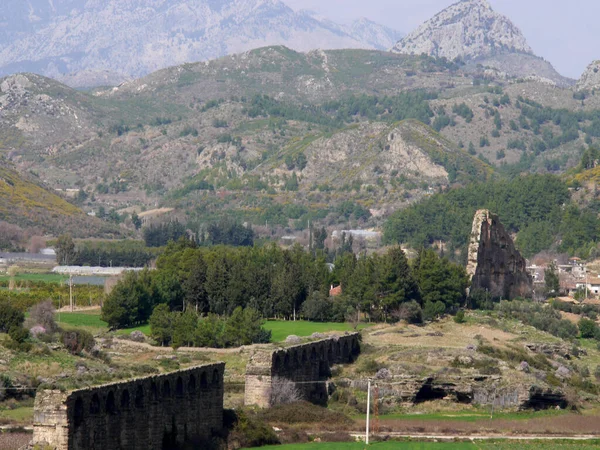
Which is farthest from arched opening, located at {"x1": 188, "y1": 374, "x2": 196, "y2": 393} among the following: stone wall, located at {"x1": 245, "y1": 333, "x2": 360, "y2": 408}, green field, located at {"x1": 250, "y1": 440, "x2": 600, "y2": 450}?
stone wall, located at {"x1": 245, "y1": 333, "x2": 360, "y2": 408}

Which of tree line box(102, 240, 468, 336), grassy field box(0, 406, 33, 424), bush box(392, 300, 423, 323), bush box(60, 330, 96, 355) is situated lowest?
grassy field box(0, 406, 33, 424)

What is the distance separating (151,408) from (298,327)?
1561 inches

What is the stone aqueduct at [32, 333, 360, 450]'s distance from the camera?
143 ft

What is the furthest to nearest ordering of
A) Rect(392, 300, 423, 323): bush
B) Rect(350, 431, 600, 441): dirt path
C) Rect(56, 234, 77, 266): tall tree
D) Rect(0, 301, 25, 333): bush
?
Rect(56, 234, 77, 266): tall tree < Rect(392, 300, 423, 323): bush < Rect(0, 301, 25, 333): bush < Rect(350, 431, 600, 441): dirt path

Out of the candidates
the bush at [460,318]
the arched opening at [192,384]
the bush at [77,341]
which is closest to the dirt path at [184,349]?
the bush at [77,341]

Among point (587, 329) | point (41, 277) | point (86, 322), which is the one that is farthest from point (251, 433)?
point (41, 277)

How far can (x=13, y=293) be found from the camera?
3915 inches

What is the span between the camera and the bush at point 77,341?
7125 cm

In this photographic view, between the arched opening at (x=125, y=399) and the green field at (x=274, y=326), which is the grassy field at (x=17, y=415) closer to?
the arched opening at (x=125, y=399)

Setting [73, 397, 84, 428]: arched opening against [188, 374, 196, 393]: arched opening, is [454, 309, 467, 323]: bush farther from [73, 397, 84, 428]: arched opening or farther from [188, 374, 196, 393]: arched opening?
[73, 397, 84, 428]: arched opening

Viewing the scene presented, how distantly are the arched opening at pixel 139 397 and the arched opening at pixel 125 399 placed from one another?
69 centimetres

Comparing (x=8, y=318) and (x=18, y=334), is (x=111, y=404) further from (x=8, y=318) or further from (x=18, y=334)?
(x=8, y=318)

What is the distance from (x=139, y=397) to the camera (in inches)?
1923

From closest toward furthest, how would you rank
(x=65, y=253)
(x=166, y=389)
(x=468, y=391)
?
(x=166, y=389)
(x=468, y=391)
(x=65, y=253)
